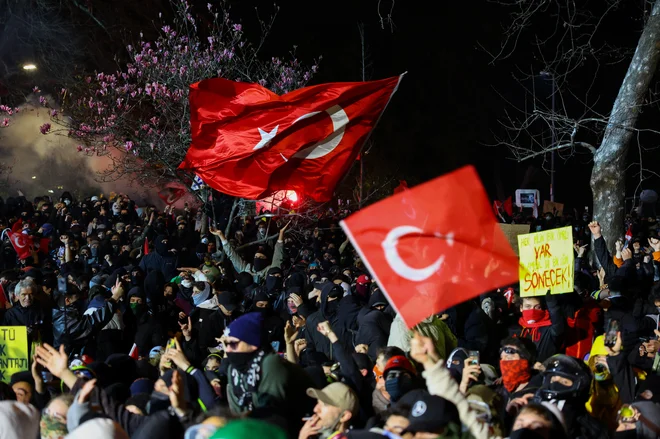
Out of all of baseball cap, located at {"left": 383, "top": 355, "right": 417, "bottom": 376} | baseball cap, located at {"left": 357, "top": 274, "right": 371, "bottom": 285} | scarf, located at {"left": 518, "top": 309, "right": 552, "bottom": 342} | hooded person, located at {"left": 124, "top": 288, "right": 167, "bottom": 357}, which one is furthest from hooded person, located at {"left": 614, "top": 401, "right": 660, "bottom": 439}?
baseball cap, located at {"left": 357, "top": 274, "right": 371, "bottom": 285}

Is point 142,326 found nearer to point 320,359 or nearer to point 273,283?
point 320,359

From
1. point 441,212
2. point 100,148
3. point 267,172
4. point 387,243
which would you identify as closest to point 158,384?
point 387,243

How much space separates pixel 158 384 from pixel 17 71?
2935cm

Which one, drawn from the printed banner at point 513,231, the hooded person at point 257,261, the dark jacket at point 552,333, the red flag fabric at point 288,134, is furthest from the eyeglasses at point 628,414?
the hooded person at point 257,261

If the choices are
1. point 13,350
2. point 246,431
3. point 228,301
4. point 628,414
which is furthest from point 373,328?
point 246,431

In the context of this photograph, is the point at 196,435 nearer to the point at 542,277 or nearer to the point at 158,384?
the point at 158,384

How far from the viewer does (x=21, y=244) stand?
634 inches

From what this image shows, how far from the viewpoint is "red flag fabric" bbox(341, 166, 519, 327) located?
5223 millimetres

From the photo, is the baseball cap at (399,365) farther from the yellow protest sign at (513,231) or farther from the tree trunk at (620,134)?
the tree trunk at (620,134)

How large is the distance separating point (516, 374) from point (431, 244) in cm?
131

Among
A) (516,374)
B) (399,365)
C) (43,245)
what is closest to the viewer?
(399,365)

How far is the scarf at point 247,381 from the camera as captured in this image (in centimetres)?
549

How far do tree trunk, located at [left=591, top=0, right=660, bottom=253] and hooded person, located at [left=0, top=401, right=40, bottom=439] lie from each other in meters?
8.45

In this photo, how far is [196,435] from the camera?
14.4ft
